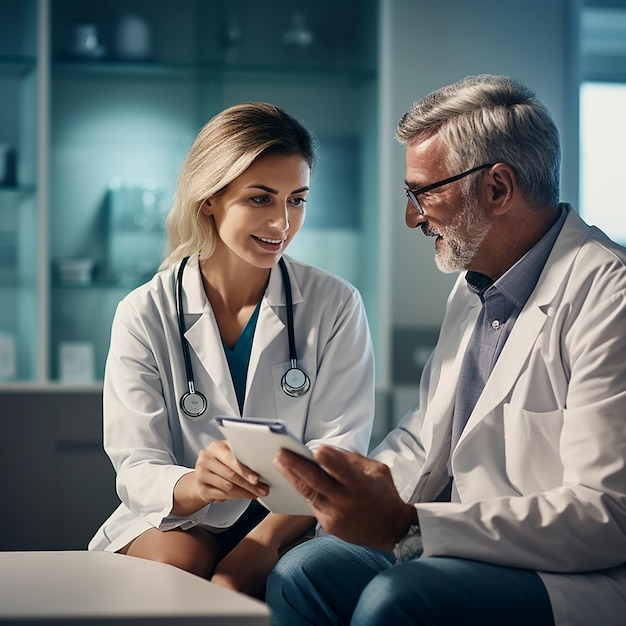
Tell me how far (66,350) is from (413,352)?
4.13ft

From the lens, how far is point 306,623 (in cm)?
165

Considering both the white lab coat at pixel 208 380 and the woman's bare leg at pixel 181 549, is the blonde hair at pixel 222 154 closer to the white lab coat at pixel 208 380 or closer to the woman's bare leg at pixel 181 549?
the white lab coat at pixel 208 380

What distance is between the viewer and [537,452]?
5.09 feet

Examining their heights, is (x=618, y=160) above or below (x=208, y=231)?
above

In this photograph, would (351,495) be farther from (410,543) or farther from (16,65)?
(16,65)

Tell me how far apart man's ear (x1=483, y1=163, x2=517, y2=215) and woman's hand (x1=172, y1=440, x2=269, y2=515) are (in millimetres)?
682

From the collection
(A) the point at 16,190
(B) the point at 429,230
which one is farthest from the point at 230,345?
(A) the point at 16,190

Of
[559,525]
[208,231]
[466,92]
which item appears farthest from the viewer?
[208,231]

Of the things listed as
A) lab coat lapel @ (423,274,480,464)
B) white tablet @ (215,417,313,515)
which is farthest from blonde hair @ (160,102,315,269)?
white tablet @ (215,417,313,515)

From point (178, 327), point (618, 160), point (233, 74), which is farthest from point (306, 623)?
point (618, 160)

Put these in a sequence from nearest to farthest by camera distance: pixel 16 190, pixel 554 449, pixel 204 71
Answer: pixel 554 449 → pixel 16 190 → pixel 204 71

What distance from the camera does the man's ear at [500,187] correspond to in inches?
68.4

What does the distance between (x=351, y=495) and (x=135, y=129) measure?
7.87ft

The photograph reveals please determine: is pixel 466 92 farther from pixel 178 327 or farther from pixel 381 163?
pixel 381 163
